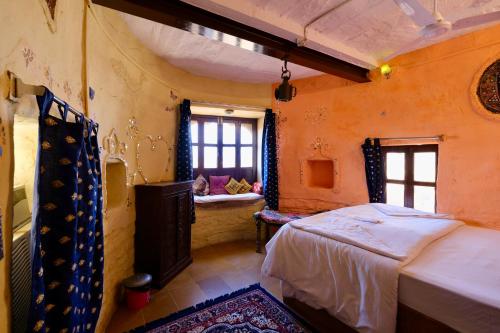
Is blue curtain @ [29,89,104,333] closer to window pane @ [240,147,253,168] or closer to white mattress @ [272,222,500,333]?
white mattress @ [272,222,500,333]

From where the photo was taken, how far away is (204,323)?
7.09ft

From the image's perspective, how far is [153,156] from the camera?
3.13 meters

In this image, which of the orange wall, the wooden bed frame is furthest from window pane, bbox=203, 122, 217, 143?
the wooden bed frame

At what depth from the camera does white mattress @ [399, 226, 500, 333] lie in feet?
3.85

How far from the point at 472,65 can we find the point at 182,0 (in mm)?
2911

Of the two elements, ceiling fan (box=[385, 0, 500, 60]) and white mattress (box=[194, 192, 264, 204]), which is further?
white mattress (box=[194, 192, 264, 204])

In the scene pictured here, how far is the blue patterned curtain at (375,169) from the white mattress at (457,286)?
152 centimetres

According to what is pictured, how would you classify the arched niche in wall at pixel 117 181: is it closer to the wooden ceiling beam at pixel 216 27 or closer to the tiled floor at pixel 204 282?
the tiled floor at pixel 204 282

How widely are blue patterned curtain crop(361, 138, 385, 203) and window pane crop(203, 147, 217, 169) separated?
257 cm

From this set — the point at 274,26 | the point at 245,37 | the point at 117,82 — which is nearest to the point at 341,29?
the point at 274,26

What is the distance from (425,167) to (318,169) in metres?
1.51

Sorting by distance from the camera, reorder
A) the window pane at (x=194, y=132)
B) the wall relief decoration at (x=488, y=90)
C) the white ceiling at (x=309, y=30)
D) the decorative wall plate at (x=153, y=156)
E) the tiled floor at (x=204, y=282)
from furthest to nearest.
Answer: the window pane at (x=194, y=132) → the decorative wall plate at (x=153, y=156) → the wall relief decoration at (x=488, y=90) → the tiled floor at (x=204, y=282) → the white ceiling at (x=309, y=30)

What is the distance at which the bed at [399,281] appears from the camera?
4.09ft

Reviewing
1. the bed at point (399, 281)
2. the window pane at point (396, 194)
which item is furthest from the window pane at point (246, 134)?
the bed at point (399, 281)
